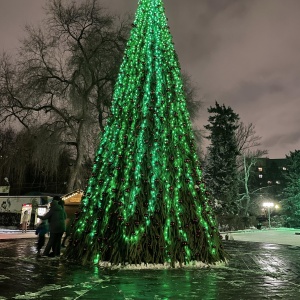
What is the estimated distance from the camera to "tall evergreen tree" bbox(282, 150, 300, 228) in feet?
115

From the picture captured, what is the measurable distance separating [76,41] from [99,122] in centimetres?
575

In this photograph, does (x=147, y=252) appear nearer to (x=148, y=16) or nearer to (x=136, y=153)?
(x=136, y=153)

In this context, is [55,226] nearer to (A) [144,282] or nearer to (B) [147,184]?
(B) [147,184]

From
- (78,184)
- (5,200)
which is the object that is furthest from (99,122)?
(5,200)

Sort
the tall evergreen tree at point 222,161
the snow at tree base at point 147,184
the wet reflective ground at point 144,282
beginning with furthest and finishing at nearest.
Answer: the tall evergreen tree at point 222,161 < the snow at tree base at point 147,184 < the wet reflective ground at point 144,282

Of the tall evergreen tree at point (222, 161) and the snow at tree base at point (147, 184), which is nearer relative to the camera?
the snow at tree base at point (147, 184)

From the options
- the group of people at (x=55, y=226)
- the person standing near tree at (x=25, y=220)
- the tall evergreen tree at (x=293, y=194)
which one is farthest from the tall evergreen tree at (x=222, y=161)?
the group of people at (x=55, y=226)

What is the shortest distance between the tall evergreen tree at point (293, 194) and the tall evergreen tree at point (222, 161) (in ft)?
18.6

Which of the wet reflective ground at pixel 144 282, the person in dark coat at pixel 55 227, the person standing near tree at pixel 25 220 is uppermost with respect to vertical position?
the person standing near tree at pixel 25 220

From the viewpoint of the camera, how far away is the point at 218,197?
34.2 metres

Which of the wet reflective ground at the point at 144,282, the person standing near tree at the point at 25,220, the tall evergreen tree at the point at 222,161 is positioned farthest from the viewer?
the tall evergreen tree at the point at 222,161

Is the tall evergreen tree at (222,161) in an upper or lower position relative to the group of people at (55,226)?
upper

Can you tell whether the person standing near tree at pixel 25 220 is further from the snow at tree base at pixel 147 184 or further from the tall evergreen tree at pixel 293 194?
the tall evergreen tree at pixel 293 194

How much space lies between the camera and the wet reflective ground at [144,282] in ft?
16.7
